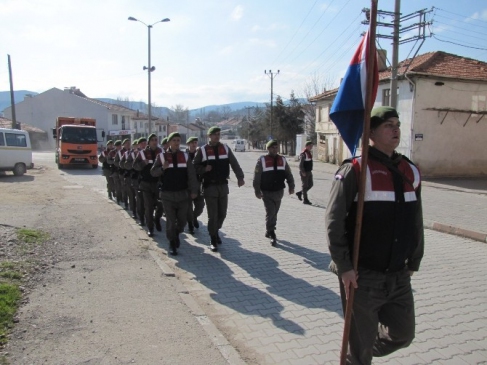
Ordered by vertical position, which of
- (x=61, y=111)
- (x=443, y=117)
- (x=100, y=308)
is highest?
(x=61, y=111)

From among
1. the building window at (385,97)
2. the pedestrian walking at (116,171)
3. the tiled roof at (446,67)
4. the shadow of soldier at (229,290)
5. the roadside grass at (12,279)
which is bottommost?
the shadow of soldier at (229,290)

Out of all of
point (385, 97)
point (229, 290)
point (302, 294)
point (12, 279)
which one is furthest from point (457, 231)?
point (385, 97)

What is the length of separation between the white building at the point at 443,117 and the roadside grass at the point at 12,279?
17.9 meters

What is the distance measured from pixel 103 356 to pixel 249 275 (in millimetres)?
2697

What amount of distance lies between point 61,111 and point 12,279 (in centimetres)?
5774

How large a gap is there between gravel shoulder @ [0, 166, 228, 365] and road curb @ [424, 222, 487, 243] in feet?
20.1

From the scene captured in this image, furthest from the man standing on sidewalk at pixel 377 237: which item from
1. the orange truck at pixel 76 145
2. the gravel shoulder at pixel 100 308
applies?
the orange truck at pixel 76 145

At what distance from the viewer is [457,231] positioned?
8.50m

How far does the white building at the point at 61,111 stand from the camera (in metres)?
55.7

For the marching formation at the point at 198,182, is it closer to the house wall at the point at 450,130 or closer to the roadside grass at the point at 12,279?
the roadside grass at the point at 12,279

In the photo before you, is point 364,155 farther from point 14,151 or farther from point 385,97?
point 385,97

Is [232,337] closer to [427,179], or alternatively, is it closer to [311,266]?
[311,266]

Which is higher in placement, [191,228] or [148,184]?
[148,184]

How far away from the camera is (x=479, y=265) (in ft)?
20.7
